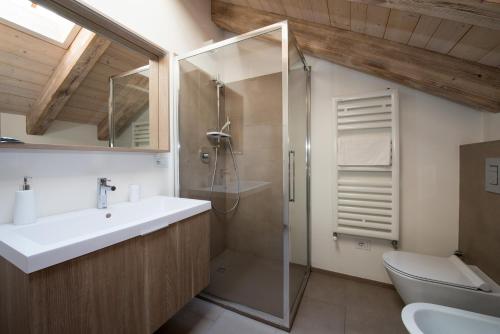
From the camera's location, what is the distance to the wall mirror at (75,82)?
1.06m

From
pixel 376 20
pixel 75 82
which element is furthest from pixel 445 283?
pixel 75 82

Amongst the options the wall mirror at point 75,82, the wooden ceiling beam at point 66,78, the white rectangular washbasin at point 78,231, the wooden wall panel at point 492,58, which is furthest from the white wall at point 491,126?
the wooden ceiling beam at point 66,78

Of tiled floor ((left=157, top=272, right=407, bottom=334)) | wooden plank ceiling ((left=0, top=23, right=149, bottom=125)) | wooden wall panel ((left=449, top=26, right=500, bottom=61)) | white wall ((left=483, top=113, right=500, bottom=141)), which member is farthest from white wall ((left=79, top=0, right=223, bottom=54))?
white wall ((left=483, top=113, right=500, bottom=141))

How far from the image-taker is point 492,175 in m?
1.30

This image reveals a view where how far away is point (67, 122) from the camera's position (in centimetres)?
125

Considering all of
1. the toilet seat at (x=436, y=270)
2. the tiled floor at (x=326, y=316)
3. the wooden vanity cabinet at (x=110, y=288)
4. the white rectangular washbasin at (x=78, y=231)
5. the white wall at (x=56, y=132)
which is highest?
the white wall at (x=56, y=132)

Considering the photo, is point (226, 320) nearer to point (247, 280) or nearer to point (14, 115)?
point (247, 280)

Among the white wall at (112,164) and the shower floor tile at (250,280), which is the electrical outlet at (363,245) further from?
the white wall at (112,164)

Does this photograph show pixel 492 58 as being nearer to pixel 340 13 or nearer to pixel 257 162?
pixel 340 13

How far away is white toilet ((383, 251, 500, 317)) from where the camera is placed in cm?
119

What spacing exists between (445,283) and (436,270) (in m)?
0.13

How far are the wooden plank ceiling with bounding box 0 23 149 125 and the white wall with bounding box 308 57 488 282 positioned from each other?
1.70 m

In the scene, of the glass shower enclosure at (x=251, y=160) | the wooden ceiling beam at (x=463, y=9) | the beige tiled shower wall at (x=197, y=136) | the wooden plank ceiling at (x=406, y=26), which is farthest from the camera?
the beige tiled shower wall at (x=197, y=136)

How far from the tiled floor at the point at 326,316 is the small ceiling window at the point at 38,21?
74.9 inches
